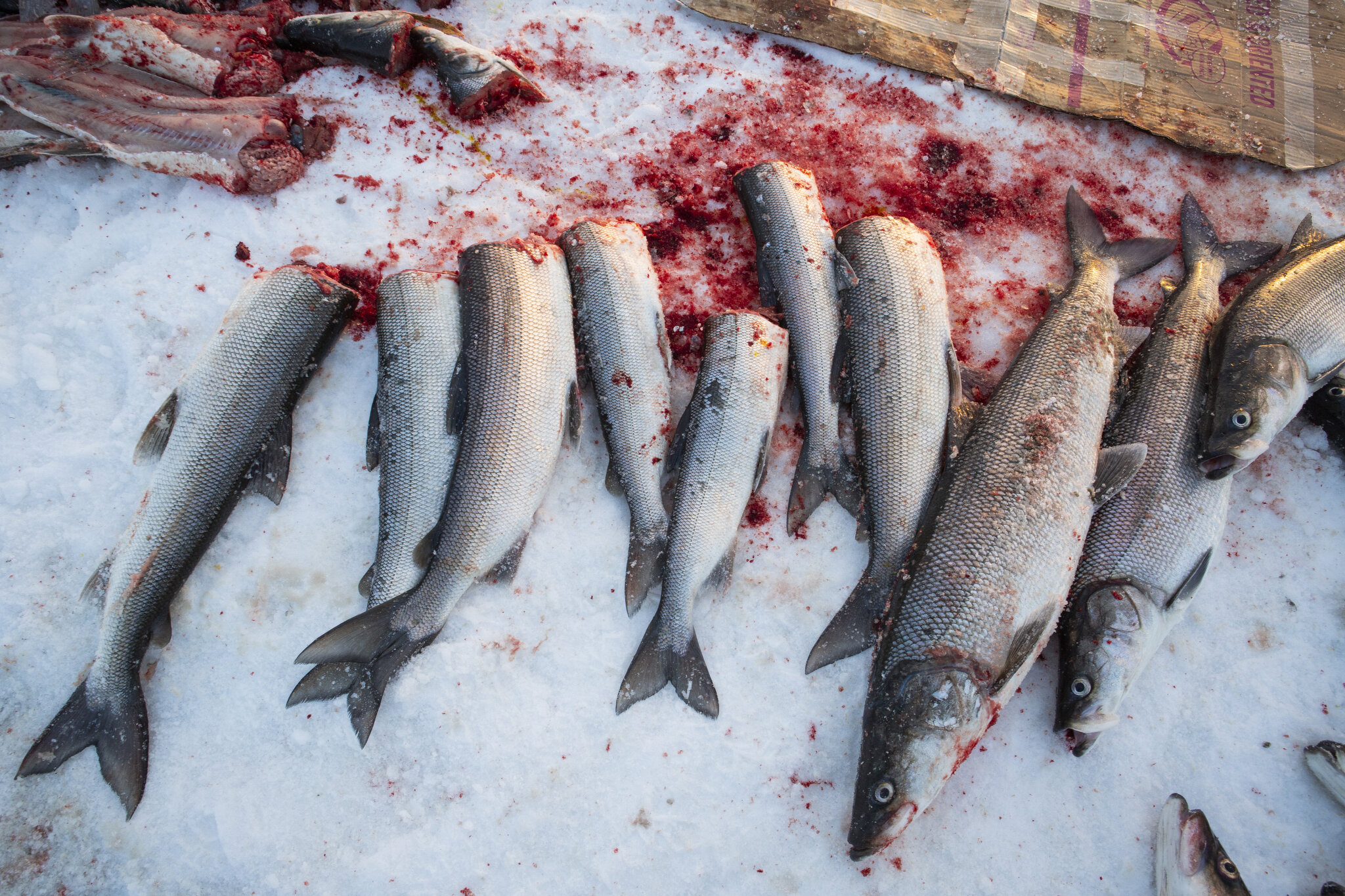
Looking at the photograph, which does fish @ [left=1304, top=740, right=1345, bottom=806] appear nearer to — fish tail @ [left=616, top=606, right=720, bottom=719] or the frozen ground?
the frozen ground

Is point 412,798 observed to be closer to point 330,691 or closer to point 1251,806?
point 330,691

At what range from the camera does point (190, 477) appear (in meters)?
3.62

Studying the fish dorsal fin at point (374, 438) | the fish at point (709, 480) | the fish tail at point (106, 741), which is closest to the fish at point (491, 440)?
the fish dorsal fin at point (374, 438)

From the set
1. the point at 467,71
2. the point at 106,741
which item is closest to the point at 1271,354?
the point at 467,71

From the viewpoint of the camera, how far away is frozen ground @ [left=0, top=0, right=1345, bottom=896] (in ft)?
11.0

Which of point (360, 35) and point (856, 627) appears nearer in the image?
point (856, 627)

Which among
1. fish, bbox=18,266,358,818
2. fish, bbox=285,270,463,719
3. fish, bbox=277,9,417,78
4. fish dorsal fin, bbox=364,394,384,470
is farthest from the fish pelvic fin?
fish, bbox=277,9,417,78

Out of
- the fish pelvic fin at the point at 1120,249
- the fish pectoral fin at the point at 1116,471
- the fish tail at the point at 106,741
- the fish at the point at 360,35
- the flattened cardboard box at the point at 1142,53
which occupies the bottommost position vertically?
the fish tail at the point at 106,741

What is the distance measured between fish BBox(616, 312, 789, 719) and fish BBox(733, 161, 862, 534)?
A: 0.59 feet

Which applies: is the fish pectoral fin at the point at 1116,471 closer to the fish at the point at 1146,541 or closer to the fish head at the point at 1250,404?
the fish at the point at 1146,541

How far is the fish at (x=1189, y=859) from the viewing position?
123 inches

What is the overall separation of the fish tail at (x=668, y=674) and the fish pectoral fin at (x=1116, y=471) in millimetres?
2260

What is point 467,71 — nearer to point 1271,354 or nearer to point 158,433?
point 158,433

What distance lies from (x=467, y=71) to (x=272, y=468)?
2.98 m
